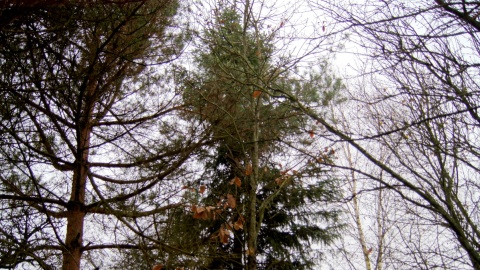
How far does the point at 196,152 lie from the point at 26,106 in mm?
2306

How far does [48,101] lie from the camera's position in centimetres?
502

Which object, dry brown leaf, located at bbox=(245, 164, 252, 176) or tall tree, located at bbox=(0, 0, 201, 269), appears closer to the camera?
tall tree, located at bbox=(0, 0, 201, 269)

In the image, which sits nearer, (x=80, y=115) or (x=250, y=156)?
(x=80, y=115)

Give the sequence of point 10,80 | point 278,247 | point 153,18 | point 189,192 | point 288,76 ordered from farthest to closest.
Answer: point 278,247 < point 288,76 < point 189,192 < point 153,18 < point 10,80

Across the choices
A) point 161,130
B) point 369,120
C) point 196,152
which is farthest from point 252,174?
point 369,120

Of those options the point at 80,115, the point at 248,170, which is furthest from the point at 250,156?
the point at 80,115

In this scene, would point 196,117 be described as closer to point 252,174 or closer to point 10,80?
point 252,174

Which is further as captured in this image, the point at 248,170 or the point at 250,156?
the point at 250,156

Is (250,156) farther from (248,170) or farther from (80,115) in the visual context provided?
(80,115)

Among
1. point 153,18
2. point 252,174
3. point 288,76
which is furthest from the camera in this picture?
point 288,76

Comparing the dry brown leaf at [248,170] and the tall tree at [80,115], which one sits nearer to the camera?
the tall tree at [80,115]

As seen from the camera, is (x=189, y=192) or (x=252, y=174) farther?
(x=252, y=174)

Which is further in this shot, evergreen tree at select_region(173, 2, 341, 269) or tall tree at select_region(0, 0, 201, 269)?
evergreen tree at select_region(173, 2, 341, 269)

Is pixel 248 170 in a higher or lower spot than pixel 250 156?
lower
